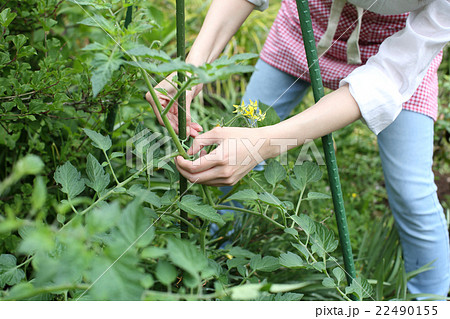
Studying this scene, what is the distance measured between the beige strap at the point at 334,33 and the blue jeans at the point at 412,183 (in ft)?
0.58

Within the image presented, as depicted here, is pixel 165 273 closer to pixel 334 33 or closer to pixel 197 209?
pixel 197 209

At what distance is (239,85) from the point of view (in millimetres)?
2594

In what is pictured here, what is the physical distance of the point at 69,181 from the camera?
0.71 m

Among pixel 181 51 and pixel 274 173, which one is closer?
pixel 181 51

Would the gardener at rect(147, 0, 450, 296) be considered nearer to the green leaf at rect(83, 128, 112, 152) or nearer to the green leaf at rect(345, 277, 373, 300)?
the green leaf at rect(83, 128, 112, 152)

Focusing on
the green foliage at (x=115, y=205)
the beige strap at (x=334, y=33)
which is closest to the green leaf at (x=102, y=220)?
the green foliage at (x=115, y=205)

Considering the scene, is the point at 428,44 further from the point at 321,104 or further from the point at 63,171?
the point at 63,171

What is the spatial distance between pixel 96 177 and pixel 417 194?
0.86m

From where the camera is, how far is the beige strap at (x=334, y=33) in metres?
1.08

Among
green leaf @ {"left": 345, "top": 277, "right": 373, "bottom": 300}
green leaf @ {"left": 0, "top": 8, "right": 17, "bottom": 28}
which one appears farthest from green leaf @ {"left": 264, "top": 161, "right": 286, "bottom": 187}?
green leaf @ {"left": 0, "top": 8, "right": 17, "bottom": 28}

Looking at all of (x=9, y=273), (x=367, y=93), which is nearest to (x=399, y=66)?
(x=367, y=93)

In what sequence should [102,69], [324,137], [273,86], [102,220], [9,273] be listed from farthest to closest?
[273,86], [324,137], [9,273], [102,69], [102,220]

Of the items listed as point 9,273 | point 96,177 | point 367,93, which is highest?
point 367,93

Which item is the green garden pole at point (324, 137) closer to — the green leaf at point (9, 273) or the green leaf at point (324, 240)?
the green leaf at point (324, 240)
